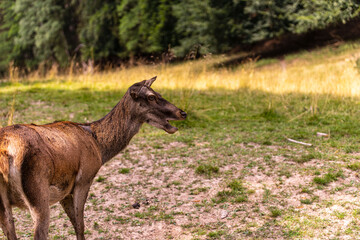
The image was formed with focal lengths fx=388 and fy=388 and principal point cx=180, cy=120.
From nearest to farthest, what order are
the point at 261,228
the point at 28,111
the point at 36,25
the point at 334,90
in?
the point at 261,228
the point at 28,111
the point at 334,90
the point at 36,25

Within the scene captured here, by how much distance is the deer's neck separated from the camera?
3.96 m

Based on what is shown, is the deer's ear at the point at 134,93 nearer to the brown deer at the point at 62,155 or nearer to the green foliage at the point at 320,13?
the brown deer at the point at 62,155

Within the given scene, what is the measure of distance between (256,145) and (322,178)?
1.94 meters

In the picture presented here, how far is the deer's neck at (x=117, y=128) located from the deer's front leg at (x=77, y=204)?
53 centimetres

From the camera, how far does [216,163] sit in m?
6.41

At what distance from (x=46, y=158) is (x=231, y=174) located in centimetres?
357

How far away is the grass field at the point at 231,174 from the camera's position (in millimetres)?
4582

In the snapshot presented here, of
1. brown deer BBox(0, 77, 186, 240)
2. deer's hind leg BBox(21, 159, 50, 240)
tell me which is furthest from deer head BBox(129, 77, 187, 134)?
deer's hind leg BBox(21, 159, 50, 240)

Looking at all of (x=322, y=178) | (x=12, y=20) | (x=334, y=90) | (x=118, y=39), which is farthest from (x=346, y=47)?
(x=12, y=20)

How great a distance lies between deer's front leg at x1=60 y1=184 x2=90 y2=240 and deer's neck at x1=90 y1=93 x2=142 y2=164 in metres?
0.53

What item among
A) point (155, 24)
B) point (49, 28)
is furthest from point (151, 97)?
point (49, 28)

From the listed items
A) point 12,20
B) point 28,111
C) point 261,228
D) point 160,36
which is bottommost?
point 261,228

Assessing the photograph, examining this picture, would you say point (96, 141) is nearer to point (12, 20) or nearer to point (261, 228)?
point (261, 228)

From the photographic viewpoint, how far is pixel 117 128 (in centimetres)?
399
